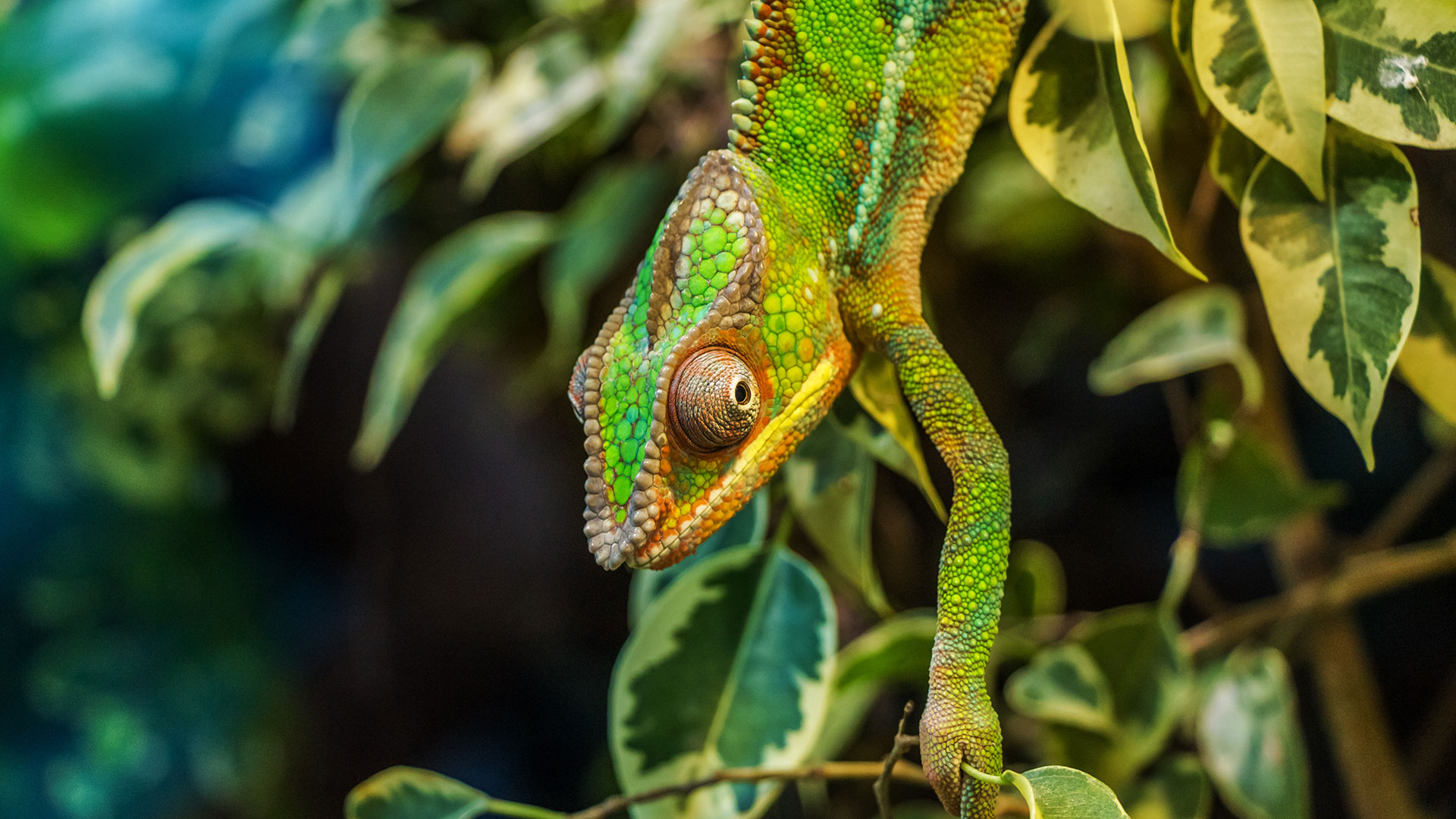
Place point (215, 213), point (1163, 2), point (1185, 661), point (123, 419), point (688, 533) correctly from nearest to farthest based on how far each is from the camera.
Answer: point (688, 533)
point (1163, 2)
point (1185, 661)
point (215, 213)
point (123, 419)

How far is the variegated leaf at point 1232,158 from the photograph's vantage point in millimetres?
572

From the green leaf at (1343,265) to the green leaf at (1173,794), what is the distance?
41 centimetres

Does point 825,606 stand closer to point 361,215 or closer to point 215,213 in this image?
point 361,215

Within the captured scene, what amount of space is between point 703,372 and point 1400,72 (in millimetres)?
391

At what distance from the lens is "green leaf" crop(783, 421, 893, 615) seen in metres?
0.68

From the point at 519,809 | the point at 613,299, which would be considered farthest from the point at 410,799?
the point at 613,299

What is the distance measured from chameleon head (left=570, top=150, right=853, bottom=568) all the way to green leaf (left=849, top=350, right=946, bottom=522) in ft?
0.14

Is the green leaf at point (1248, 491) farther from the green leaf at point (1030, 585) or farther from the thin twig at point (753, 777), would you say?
the thin twig at point (753, 777)

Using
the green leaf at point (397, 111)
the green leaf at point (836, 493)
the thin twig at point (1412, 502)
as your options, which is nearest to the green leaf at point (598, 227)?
the green leaf at point (397, 111)

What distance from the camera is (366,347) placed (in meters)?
1.88

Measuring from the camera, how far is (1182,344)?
886mm

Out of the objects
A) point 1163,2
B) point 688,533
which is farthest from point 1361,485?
point 688,533

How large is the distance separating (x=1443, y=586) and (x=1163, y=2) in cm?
121

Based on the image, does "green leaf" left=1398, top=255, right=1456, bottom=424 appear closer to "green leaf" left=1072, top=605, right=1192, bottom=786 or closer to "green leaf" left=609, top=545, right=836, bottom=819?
"green leaf" left=1072, top=605, right=1192, bottom=786
